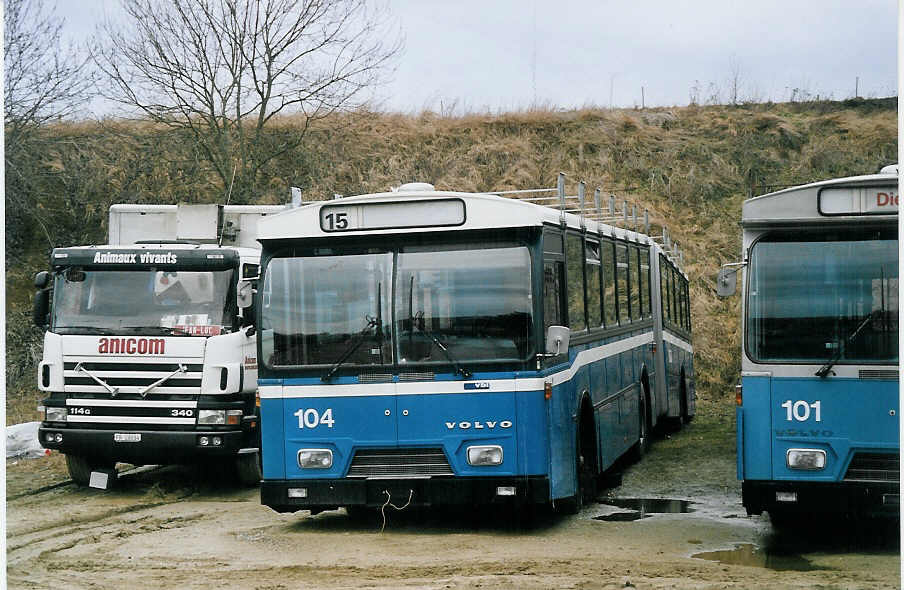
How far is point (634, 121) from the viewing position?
4038 centimetres

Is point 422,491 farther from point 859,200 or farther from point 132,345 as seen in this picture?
point 132,345

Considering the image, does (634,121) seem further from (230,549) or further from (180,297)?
(230,549)

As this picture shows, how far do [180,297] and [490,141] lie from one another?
2579cm

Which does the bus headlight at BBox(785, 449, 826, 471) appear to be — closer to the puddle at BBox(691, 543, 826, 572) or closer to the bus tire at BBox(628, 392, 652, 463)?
the puddle at BBox(691, 543, 826, 572)

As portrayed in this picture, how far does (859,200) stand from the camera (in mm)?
9695

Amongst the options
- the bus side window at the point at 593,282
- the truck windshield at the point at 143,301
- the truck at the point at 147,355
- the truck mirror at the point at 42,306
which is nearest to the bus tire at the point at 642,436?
the bus side window at the point at 593,282

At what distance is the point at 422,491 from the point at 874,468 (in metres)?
3.77

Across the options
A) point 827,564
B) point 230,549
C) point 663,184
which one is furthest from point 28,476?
point 663,184

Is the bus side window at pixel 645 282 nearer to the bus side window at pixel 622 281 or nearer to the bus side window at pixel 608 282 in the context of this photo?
the bus side window at pixel 622 281

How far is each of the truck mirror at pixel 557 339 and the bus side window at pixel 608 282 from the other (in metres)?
3.40

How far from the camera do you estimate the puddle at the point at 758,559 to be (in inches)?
365

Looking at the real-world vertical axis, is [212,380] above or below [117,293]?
below

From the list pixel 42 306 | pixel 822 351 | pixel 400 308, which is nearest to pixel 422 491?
pixel 400 308

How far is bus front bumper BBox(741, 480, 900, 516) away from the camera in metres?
9.50
